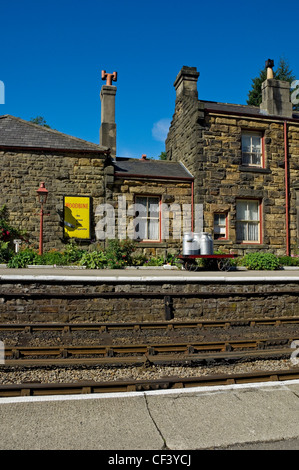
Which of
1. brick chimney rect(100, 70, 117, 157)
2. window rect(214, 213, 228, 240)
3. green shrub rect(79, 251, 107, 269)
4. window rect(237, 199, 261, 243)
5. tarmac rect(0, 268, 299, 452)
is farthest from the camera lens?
brick chimney rect(100, 70, 117, 157)

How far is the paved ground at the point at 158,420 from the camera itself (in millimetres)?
3387

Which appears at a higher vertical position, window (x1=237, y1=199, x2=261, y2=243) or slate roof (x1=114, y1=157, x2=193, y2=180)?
slate roof (x1=114, y1=157, x2=193, y2=180)

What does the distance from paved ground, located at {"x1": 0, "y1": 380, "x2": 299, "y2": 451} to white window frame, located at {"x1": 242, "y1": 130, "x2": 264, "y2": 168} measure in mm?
12223

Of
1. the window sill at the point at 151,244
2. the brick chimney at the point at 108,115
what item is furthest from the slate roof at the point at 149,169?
the window sill at the point at 151,244

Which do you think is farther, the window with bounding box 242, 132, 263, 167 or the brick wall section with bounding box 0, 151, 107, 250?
the window with bounding box 242, 132, 263, 167

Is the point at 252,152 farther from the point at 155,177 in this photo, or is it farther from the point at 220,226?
the point at 155,177

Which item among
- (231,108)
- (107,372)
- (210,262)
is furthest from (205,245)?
(231,108)

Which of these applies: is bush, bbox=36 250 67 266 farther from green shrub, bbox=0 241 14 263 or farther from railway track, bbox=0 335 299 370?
railway track, bbox=0 335 299 370

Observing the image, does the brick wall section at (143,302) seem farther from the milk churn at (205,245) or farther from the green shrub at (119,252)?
the green shrub at (119,252)

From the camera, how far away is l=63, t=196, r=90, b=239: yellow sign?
13852 mm

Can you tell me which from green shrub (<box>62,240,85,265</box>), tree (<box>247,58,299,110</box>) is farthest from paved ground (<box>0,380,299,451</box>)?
tree (<box>247,58,299,110</box>)
